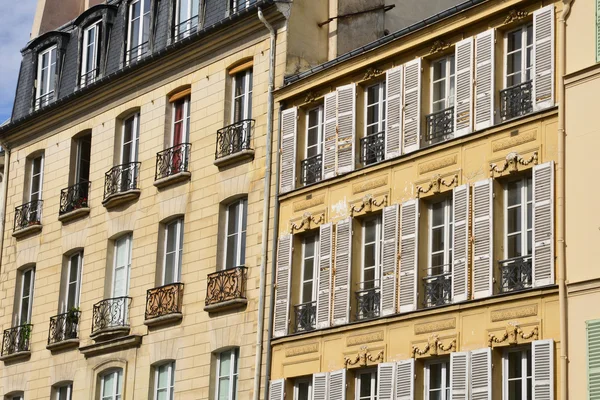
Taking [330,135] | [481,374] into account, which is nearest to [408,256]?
[481,374]

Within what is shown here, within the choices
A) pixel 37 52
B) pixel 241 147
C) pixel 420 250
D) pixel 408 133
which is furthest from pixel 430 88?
pixel 37 52

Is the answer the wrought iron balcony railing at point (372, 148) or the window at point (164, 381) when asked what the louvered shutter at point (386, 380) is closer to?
the wrought iron balcony railing at point (372, 148)

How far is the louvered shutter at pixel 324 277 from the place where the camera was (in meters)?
29.1

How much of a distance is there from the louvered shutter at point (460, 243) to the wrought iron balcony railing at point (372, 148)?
9.22 feet

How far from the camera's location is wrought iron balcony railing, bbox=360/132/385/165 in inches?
1144

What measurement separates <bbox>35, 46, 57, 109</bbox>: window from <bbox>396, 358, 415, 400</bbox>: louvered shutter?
651 inches

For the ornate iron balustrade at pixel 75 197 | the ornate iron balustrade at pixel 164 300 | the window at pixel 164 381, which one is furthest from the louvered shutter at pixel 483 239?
the ornate iron balustrade at pixel 75 197

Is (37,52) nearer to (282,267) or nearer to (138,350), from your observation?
(138,350)

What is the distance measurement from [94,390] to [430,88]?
11974mm

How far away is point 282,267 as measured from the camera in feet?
99.9

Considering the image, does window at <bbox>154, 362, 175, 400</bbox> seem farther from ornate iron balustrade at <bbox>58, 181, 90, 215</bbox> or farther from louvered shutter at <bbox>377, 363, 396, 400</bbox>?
louvered shutter at <bbox>377, 363, 396, 400</bbox>

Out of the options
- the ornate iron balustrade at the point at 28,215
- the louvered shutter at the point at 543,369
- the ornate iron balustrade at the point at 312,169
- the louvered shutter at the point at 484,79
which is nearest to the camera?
the louvered shutter at the point at 543,369

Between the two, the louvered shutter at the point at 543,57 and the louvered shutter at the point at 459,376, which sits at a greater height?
the louvered shutter at the point at 543,57

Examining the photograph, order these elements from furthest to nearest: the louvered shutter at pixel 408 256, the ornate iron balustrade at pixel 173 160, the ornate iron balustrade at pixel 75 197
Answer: the ornate iron balustrade at pixel 75 197 < the ornate iron balustrade at pixel 173 160 < the louvered shutter at pixel 408 256
